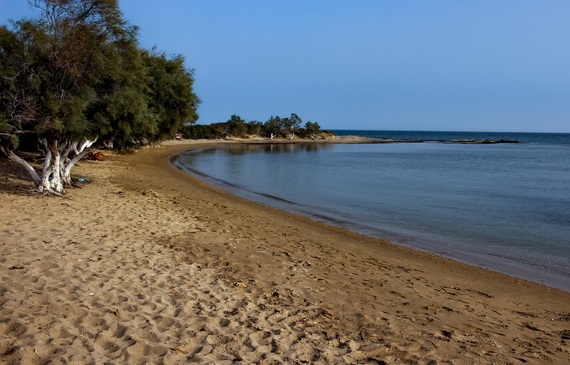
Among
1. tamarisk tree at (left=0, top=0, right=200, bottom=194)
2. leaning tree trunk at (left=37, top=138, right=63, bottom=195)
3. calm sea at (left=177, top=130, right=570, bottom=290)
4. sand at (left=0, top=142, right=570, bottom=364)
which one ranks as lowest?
calm sea at (left=177, top=130, right=570, bottom=290)

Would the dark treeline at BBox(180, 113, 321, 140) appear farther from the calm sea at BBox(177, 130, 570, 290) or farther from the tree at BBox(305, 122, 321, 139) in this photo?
the calm sea at BBox(177, 130, 570, 290)

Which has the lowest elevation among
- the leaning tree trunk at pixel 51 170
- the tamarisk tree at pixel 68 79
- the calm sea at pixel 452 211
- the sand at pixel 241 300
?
the calm sea at pixel 452 211

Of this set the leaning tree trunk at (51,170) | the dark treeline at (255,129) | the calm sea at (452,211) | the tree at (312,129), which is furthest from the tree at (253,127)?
the leaning tree trunk at (51,170)

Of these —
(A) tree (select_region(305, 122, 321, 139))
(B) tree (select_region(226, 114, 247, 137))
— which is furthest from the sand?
(A) tree (select_region(305, 122, 321, 139))

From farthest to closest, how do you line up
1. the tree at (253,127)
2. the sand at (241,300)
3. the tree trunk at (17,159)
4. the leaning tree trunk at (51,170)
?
the tree at (253,127), the leaning tree trunk at (51,170), the tree trunk at (17,159), the sand at (241,300)

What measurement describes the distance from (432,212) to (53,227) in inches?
537

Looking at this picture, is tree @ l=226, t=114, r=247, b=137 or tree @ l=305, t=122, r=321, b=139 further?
tree @ l=305, t=122, r=321, b=139

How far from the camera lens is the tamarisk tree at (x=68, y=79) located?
11805mm

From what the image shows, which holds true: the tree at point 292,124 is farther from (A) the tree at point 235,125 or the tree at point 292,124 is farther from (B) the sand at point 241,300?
(B) the sand at point 241,300

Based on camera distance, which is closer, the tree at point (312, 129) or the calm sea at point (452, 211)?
the calm sea at point (452, 211)

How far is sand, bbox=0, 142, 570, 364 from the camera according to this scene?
468 centimetres

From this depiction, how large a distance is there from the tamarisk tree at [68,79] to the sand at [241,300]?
105 inches

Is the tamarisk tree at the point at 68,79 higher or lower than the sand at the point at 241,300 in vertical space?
higher

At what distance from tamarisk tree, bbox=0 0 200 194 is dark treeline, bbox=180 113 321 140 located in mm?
66895
